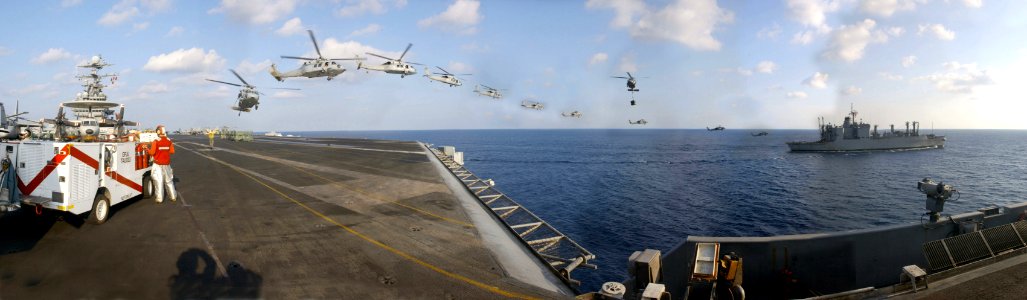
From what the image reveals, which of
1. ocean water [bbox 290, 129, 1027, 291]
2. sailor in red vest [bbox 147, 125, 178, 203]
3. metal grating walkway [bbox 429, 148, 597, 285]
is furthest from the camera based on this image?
ocean water [bbox 290, 129, 1027, 291]

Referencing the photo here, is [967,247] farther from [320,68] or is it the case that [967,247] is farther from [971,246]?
[320,68]

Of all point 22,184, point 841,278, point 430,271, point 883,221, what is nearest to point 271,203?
point 22,184

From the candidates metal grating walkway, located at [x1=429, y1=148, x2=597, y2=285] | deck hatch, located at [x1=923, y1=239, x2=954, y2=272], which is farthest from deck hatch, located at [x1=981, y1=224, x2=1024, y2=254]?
metal grating walkway, located at [x1=429, y1=148, x2=597, y2=285]

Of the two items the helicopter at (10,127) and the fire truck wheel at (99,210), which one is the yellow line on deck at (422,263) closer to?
the fire truck wheel at (99,210)

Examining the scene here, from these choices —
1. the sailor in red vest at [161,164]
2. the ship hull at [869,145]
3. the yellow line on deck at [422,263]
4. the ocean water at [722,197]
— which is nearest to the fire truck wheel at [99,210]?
the sailor in red vest at [161,164]

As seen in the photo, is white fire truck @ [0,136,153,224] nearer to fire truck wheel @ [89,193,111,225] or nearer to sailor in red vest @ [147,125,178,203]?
fire truck wheel @ [89,193,111,225]
